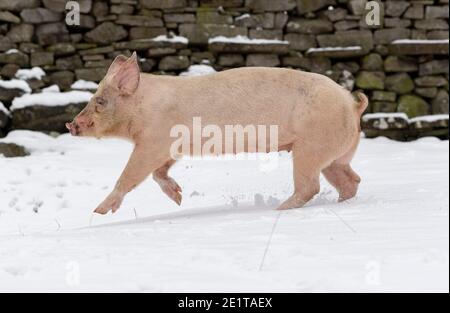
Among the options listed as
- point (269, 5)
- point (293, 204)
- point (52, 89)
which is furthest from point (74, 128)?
point (269, 5)

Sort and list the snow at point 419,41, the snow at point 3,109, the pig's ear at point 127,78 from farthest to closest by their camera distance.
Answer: the snow at point 419,41
the snow at point 3,109
the pig's ear at point 127,78

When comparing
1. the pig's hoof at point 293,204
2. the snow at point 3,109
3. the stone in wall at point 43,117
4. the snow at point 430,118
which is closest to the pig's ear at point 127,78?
the pig's hoof at point 293,204

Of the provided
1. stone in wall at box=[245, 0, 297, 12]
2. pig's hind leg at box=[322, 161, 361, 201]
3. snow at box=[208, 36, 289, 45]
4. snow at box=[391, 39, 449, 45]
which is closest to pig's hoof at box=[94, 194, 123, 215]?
pig's hind leg at box=[322, 161, 361, 201]

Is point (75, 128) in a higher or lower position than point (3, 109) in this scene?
higher

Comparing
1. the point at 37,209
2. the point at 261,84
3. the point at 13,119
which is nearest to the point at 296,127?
the point at 261,84

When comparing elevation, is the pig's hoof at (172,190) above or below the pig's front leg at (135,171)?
below

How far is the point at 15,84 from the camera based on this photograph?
30.1 feet

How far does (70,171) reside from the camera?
7.66 metres

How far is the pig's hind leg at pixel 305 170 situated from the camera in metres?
4.64

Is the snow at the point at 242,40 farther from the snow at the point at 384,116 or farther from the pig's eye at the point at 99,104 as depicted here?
the pig's eye at the point at 99,104

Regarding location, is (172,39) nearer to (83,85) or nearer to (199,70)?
(199,70)

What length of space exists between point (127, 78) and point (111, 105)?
204 millimetres

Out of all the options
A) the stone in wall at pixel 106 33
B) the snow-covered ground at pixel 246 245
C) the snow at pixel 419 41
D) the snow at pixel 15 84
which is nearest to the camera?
the snow-covered ground at pixel 246 245

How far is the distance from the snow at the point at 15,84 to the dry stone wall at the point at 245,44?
0.10 feet
